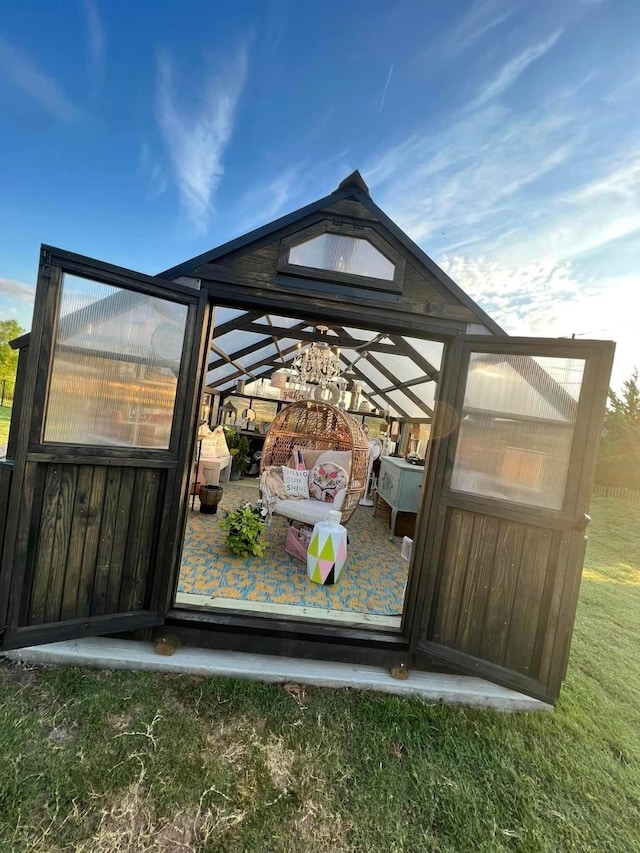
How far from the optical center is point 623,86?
9.41 feet

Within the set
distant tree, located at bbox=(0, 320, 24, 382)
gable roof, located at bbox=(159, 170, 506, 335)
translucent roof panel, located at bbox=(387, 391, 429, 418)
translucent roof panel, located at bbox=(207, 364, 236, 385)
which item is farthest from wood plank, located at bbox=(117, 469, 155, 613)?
distant tree, located at bbox=(0, 320, 24, 382)

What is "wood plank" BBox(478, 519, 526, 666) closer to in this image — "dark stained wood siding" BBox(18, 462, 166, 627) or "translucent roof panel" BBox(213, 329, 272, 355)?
"dark stained wood siding" BBox(18, 462, 166, 627)

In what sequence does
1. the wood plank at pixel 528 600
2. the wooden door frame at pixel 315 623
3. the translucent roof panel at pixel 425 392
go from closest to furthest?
the wood plank at pixel 528 600 < the wooden door frame at pixel 315 623 < the translucent roof panel at pixel 425 392

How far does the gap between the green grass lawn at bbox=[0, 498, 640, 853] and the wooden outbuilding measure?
0.30 m

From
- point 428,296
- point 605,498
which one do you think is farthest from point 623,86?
point 605,498

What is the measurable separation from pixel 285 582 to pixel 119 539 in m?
1.61

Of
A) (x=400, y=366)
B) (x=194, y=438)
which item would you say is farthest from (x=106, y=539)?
(x=400, y=366)

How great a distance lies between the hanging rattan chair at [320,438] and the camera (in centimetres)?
486

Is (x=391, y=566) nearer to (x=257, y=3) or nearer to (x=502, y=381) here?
(x=502, y=381)

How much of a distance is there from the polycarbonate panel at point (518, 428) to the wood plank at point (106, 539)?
2.19 m

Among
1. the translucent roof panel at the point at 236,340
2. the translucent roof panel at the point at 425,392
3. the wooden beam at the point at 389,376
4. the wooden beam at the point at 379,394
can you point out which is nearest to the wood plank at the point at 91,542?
the translucent roof panel at the point at 236,340

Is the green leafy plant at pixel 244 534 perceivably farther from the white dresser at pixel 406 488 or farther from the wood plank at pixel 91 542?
the white dresser at pixel 406 488

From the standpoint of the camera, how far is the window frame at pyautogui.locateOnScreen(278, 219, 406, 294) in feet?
7.79

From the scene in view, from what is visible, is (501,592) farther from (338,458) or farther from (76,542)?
(338,458)
